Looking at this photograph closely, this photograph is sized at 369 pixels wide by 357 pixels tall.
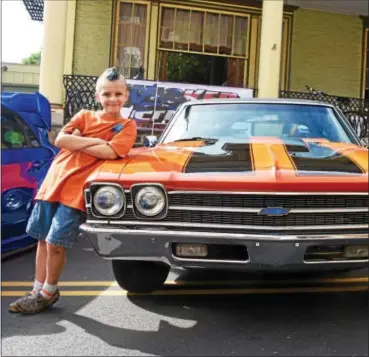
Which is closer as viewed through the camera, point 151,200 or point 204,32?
point 151,200

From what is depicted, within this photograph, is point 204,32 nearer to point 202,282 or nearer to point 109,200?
point 202,282

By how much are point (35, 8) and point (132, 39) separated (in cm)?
267

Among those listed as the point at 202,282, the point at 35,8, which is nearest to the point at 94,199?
the point at 202,282

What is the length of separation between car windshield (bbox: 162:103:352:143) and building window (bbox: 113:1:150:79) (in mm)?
7806

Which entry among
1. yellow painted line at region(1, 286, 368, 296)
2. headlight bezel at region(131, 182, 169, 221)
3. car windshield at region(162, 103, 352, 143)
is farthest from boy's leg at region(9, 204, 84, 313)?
car windshield at region(162, 103, 352, 143)

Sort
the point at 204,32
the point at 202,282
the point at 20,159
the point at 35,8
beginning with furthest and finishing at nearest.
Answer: the point at 35,8, the point at 204,32, the point at 20,159, the point at 202,282

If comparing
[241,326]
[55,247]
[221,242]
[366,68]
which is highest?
[366,68]

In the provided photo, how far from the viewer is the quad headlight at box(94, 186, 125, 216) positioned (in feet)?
9.62

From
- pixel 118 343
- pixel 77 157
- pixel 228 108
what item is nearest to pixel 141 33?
pixel 228 108

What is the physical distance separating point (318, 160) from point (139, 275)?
157 cm

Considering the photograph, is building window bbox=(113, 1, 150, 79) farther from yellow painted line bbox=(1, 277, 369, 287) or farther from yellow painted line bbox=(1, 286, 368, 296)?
yellow painted line bbox=(1, 286, 368, 296)

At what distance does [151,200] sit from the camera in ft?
9.52

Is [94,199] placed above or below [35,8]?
below

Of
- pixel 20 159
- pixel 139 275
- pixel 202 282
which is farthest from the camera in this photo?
pixel 20 159
